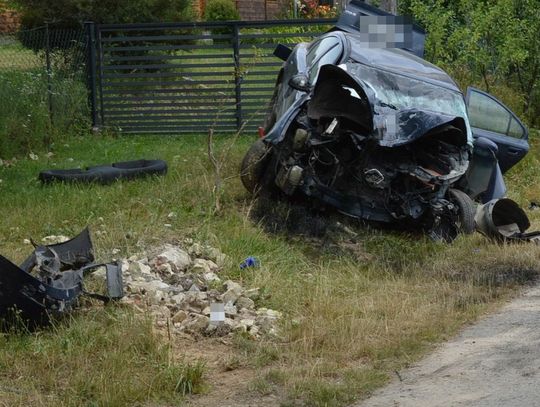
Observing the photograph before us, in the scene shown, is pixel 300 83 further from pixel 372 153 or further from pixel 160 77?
pixel 160 77

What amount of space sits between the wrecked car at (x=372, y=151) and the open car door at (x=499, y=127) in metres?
1.06

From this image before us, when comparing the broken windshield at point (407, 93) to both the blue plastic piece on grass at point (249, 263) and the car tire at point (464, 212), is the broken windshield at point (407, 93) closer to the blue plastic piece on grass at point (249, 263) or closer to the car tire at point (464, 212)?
the car tire at point (464, 212)

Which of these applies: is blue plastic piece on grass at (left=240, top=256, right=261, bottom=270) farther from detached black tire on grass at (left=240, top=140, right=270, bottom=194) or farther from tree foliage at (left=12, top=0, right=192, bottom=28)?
tree foliage at (left=12, top=0, right=192, bottom=28)

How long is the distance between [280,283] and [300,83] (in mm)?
2844

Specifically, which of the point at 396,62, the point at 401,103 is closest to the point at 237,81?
the point at 396,62

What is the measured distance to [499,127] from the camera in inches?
446

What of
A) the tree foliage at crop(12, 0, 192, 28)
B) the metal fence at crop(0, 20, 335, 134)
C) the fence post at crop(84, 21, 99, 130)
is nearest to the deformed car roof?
the metal fence at crop(0, 20, 335, 134)

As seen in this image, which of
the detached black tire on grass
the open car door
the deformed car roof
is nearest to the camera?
the detached black tire on grass

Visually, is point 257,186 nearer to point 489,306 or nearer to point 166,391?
point 489,306

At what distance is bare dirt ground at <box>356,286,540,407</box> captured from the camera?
18.1 feet

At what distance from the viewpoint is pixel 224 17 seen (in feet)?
92.4

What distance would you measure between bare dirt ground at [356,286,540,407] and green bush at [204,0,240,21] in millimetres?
22050

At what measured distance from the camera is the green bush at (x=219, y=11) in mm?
28094

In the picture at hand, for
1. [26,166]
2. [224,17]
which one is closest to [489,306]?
[26,166]
